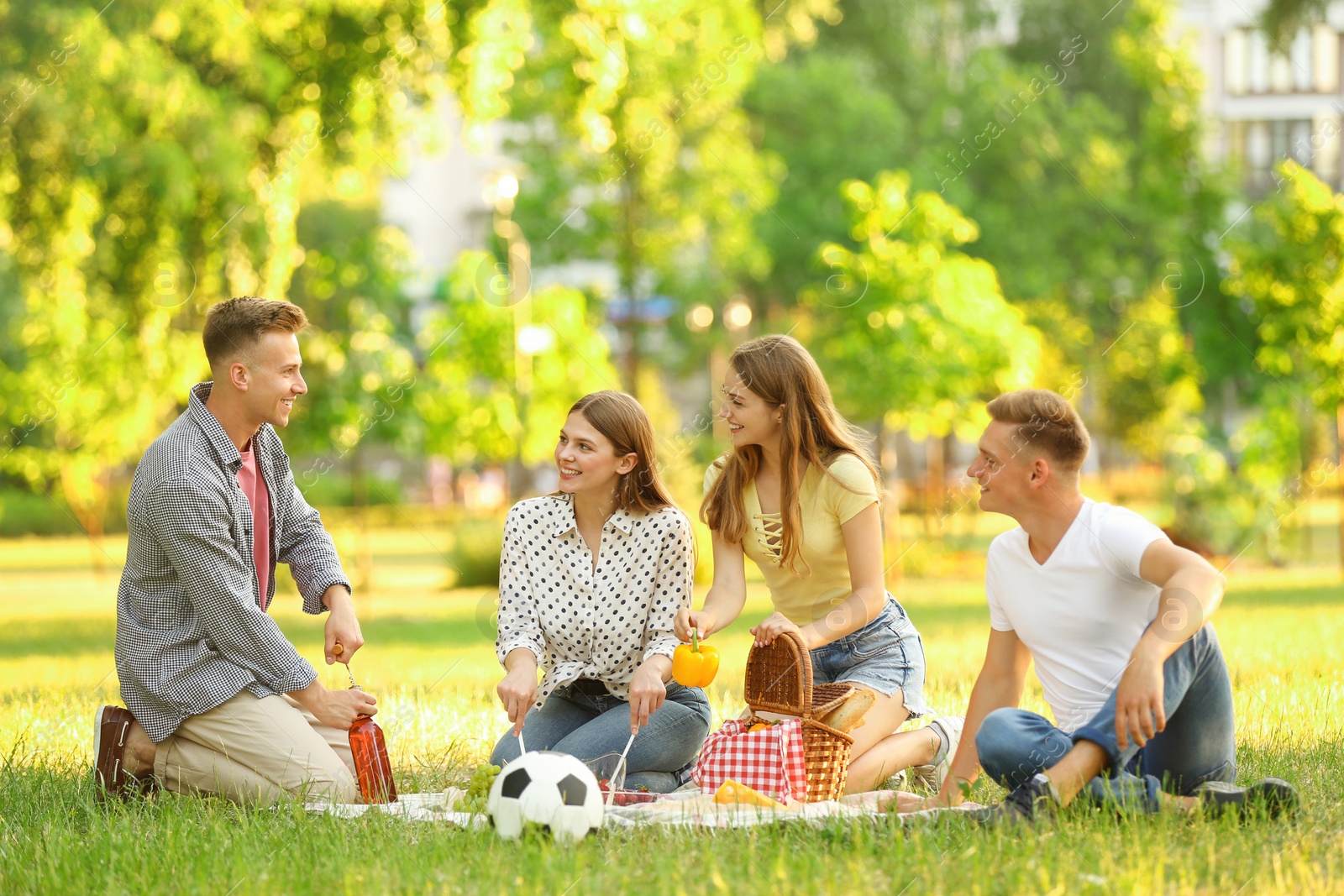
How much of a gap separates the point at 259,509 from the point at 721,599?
1811mm

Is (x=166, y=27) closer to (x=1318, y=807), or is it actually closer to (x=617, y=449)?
(x=617, y=449)

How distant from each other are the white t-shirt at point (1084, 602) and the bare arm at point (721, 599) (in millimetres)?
970

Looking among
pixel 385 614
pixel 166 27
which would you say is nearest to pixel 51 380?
pixel 385 614

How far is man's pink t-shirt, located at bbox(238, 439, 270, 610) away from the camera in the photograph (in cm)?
492

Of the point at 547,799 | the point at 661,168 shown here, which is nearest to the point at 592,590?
the point at 547,799

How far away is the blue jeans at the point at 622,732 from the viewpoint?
15.5 ft

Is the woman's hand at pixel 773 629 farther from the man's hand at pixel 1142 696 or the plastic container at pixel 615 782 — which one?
the man's hand at pixel 1142 696

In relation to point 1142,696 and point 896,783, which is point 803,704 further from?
point 1142,696

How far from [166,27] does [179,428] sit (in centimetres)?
961

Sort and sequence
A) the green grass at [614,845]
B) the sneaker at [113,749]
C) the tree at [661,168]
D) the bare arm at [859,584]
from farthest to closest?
the tree at [661,168] → the bare arm at [859,584] → the sneaker at [113,749] → the green grass at [614,845]

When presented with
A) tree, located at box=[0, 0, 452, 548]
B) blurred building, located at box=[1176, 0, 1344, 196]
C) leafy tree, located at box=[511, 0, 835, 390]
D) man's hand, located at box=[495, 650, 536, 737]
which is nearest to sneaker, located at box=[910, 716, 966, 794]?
man's hand, located at box=[495, 650, 536, 737]

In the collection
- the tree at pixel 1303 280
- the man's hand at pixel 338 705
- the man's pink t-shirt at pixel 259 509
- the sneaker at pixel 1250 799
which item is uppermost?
the tree at pixel 1303 280

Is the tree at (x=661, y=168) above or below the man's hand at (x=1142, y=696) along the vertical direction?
above

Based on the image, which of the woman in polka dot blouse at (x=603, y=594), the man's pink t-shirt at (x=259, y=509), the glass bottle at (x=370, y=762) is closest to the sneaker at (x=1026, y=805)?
the woman in polka dot blouse at (x=603, y=594)
